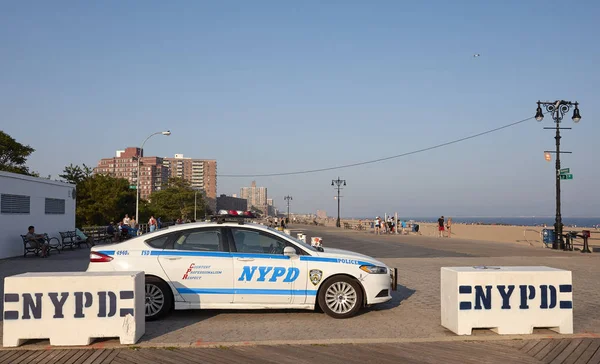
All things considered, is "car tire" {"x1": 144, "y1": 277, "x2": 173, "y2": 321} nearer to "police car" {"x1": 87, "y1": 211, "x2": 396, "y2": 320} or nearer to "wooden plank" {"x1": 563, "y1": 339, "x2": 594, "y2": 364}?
"police car" {"x1": 87, "y1": 211, "x2": 396, "y2": 320}

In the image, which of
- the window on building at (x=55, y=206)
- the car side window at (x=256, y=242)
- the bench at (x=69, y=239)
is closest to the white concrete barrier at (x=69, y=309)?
the car side window at (x=256, y=242)

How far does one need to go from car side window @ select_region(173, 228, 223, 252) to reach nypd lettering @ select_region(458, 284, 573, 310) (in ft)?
12.9

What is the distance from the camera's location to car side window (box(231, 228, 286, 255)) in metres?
9.10

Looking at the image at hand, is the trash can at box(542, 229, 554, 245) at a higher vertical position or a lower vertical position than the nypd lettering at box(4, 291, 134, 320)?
lower

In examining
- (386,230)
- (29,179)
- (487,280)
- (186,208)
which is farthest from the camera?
(186,208)

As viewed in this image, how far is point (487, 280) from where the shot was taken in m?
7.92

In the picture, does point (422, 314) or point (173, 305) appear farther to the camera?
point (422, 314)

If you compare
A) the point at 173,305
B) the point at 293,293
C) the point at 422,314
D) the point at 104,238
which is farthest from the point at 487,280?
the point at 104,238

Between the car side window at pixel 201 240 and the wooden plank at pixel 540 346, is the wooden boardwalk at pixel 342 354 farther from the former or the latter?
the car side window at pixel 201 240

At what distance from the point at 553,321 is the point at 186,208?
8968 cm

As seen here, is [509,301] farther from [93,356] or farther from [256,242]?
[93,356]

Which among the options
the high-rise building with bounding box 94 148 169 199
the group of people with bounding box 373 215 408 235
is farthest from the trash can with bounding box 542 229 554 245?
the high-rise building with bounding box 94 148 169 199

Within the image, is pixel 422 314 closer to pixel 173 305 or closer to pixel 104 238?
pixel 173 305

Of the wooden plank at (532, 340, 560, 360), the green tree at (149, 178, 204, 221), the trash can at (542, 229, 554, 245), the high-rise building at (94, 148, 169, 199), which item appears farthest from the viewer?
the high-rise building at (94, 148, 169, 199)
